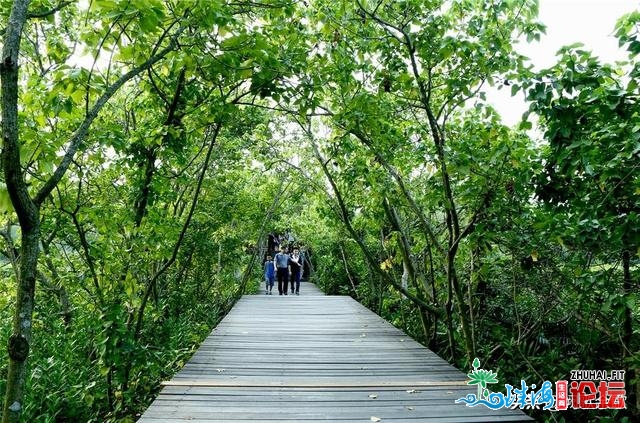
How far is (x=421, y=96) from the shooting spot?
4.10 m

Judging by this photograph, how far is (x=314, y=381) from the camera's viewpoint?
4188mm

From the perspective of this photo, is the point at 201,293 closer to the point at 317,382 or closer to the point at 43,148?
the point at 317,382

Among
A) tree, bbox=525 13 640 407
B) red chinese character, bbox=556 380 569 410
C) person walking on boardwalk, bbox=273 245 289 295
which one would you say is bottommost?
red chinese character, bbox=556 380 569 410

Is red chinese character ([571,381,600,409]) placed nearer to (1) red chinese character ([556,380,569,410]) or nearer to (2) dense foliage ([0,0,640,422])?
(1) red chinese character ([556,380,569,410])

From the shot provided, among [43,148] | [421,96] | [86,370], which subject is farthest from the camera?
[86,370]

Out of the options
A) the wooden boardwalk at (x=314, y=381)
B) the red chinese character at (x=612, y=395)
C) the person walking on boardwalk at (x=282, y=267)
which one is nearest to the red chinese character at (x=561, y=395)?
the red chinese character at (x=612, y=395)

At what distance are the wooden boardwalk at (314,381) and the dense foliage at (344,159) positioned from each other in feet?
2.00

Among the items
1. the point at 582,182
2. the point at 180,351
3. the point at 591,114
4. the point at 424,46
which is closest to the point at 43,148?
the point at 424,46

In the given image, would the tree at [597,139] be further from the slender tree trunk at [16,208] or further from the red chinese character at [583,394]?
the slender tree trunk at [16,208]

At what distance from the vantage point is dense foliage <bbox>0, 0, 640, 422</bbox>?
8.39ft

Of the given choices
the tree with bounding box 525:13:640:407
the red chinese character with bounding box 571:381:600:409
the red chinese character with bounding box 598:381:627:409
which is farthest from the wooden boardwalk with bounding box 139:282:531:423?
the tree with bounding box 525:13:640:407

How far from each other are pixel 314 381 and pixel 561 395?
2.27 metres

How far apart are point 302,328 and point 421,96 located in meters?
4.23

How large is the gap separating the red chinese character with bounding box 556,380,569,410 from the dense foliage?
0.74 ft
